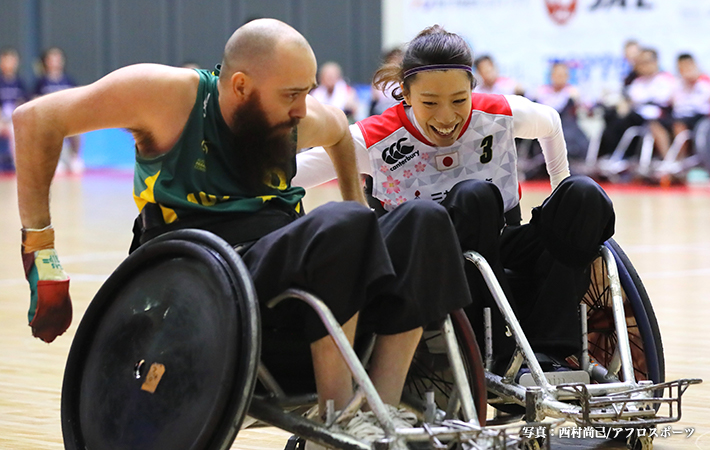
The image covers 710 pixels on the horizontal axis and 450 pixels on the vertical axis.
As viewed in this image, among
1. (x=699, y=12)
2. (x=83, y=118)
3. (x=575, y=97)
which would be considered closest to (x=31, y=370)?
(x=83, y=118)

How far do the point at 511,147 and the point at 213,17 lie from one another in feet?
47.2

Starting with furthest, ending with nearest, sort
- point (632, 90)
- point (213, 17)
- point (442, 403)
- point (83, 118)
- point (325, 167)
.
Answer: point (213, 17) → point (632, 90) → point (325, 167) → point (442, 403) → point (83, 118)

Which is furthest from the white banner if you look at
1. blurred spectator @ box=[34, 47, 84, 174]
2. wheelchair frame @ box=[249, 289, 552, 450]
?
wheelchair frame @ box=[249, 289, 552, 450]

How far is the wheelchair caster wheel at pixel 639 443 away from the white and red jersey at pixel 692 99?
387 inches

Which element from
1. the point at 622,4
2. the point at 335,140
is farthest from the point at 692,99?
the point at 335,140

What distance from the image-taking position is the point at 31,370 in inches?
143

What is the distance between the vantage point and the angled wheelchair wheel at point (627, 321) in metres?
2.65

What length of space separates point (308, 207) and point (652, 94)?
4.94 meters

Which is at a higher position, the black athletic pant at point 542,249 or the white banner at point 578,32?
the black athletic pant at point 542,249

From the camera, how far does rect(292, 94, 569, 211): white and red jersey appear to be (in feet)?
9.51

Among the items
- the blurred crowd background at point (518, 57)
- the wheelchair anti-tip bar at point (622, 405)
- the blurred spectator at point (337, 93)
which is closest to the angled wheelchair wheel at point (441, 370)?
the wheelchair anti-tip bar at point (622, 405)

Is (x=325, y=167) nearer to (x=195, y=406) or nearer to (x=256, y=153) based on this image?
(x=256, y=153)

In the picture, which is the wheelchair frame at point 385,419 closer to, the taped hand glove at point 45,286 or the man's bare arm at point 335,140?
the taped hand glove at point 45,286

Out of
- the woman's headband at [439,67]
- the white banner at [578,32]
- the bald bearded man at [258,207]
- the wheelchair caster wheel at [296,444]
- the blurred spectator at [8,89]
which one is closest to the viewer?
the bald bearded man at [258,207]
